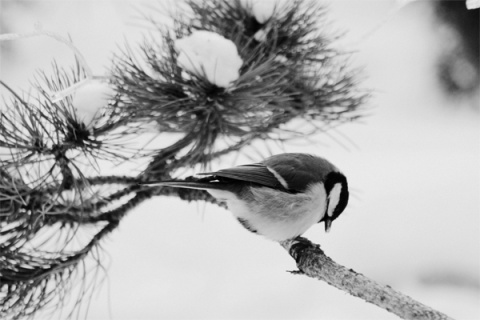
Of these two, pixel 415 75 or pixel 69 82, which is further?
pixel 415 75

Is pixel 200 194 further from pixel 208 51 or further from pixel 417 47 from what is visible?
pixel 417 47

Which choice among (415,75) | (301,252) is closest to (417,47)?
(415,75)

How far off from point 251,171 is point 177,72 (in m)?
0.15

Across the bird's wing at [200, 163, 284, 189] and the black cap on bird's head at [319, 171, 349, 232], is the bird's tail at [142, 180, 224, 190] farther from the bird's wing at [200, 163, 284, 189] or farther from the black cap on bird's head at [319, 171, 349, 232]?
the black cap on bird's head at [319, 171, 349, 232]

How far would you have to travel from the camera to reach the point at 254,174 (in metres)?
0.80

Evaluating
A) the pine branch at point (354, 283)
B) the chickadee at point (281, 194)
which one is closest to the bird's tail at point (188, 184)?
the chickadee at point (281, 194)

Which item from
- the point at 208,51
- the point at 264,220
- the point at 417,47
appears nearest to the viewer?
the point at 208,51

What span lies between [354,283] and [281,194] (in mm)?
209

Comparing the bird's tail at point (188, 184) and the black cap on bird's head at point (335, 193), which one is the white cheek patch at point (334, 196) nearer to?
the black cap on bird's head at point (335, 193)

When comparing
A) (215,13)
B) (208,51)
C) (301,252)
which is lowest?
(301,252)

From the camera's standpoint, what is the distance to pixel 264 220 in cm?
81

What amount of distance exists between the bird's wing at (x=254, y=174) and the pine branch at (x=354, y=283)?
0.25 ft

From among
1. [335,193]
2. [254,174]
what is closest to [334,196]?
[335,193]

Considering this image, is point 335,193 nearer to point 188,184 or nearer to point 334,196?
point 334,196
